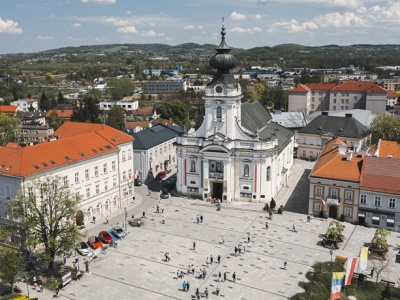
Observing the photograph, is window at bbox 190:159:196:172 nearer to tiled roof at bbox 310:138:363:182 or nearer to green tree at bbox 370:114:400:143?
tiled roof at bbox 310:138:363:182

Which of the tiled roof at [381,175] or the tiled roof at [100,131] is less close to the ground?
the tiled roof at [100,131]

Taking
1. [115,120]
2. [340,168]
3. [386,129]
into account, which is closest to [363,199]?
[340,168]

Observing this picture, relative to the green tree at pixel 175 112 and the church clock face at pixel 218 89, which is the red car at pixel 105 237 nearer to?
the church clock face at pixel 218 89

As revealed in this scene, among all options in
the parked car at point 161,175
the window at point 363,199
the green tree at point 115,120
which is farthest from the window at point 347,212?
the green tree at point 115,120

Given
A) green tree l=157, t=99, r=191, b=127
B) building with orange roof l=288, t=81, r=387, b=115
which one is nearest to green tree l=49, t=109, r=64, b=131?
green tree l=157, t=99, r=191, b=127

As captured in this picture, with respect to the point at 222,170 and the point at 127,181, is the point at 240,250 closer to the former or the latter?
the point at 222,170
